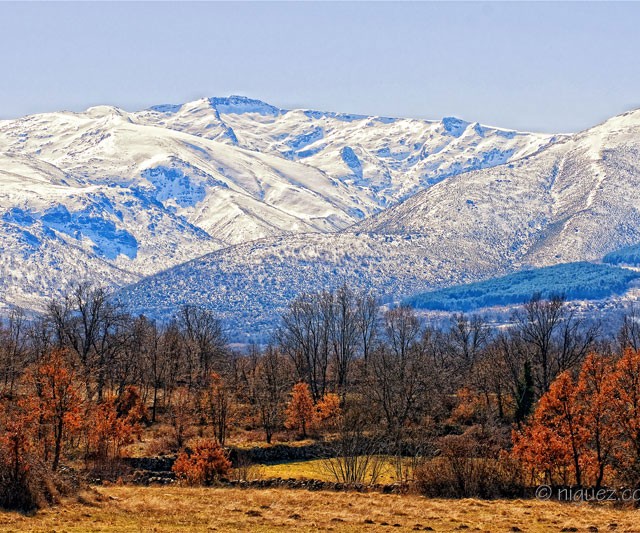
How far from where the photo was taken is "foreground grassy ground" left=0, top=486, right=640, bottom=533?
4250 cm

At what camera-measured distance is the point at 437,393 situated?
11812 cm

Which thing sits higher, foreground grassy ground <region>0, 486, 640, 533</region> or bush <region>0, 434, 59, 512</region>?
bush <region>0, 434, 59, 512</region>

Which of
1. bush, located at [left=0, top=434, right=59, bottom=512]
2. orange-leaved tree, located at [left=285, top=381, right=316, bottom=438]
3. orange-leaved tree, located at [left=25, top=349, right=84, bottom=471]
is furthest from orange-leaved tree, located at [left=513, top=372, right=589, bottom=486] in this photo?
orange-leaved tree, located at [left=285, top=381, right=316, bottom=438]

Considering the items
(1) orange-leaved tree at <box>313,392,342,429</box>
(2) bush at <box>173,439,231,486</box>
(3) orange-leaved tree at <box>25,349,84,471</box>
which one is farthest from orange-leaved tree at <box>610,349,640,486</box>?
(1) orange-leaved tree at <box>313,392,342,429</box>

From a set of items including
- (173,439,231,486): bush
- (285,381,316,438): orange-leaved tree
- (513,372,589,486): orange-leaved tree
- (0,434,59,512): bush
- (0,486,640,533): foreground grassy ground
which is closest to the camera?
(0,486,640,533): foreground grassy ground

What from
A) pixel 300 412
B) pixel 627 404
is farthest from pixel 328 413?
pixel 627 404

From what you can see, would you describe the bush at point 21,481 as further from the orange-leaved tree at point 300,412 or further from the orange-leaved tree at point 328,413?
the orange-leaved tree at point 328,413

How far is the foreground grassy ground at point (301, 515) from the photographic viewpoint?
42500 mm

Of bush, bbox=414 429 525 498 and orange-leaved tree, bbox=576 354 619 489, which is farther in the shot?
orange-leaved tree, bbox=576 354 619 489

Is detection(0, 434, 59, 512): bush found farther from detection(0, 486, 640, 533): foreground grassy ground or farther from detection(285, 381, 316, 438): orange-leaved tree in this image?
detection(285, 381, 316, 438): orange-leaved tree

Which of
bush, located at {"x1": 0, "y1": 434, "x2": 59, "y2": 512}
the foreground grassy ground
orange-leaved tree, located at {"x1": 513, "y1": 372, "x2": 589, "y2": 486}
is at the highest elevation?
orange-leaved tree, located at {"x1": 513, "y1": 372, "x2": 589, "y2": 486}

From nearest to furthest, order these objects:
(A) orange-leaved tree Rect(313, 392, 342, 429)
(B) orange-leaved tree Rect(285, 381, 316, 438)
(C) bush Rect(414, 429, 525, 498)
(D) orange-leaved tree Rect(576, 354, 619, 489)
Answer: (C) bush Rect(414, 429, 525, 498) → (D) orange-leaved tree Rect(576, 354, 619, 489) → (B) orange-leaved tree Rect(285, 381, 316, 438) → (A) orange-leaved tree Rect(313, 392, 342, 429)

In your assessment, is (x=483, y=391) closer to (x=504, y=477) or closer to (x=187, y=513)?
(x=504, y=477)

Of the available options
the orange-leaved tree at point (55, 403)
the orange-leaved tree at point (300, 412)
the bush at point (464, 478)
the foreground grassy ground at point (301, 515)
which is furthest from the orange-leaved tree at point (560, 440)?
the orange-leaved tree at point (300, 412)
